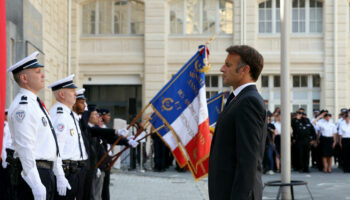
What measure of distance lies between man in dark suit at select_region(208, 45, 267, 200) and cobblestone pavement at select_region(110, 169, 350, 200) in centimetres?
783

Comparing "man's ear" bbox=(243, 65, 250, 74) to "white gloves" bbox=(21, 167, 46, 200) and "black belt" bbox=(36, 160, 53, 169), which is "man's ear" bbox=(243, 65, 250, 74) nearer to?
"white gloves" bbox=(21, 167, 46, 200)

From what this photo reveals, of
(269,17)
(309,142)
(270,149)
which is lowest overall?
(270,149)

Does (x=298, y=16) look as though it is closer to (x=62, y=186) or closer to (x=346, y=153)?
(x=346, y=153)

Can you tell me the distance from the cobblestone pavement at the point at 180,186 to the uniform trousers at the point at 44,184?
6.30 meters

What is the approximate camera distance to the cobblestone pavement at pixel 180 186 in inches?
477

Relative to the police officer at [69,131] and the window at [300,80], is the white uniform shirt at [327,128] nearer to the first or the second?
the window at [300,80]

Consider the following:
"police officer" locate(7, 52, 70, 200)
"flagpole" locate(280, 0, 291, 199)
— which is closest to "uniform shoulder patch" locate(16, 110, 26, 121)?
"police officer" locate(7, 52, 70, 200)

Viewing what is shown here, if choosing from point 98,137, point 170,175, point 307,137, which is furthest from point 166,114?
point 307,137

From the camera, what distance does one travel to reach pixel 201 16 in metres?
27.5

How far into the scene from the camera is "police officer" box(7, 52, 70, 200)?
5.04 metres

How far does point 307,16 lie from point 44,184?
23.7 metres

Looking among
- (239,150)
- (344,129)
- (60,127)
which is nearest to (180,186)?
Result: (344,129)

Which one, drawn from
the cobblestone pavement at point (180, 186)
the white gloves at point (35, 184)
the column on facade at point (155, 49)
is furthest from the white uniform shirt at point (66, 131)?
the column on facade at point (155, 49)

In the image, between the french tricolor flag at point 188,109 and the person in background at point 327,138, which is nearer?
the french tricolor flag at point 188,109
